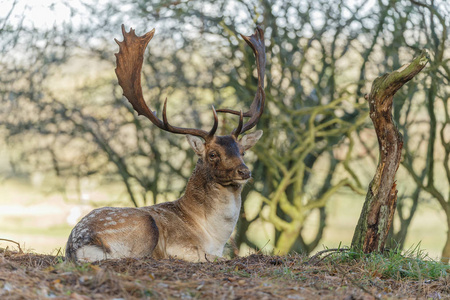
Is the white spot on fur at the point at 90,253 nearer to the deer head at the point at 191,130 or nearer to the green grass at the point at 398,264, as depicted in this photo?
the deer head at the point at 191,130

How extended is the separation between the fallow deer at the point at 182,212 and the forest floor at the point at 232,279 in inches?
23.3

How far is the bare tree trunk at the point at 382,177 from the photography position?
22.1 feet

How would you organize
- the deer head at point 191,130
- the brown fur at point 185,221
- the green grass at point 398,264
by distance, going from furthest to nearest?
the deer head at point 191,130, the brown fur at point 185,221, the green grass at point 398,264

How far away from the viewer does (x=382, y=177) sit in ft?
22.5

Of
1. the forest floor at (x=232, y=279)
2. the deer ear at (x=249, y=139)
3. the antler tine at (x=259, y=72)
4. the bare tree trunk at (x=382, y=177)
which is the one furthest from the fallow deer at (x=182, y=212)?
the bare tree trunk at (x=382, y=177)

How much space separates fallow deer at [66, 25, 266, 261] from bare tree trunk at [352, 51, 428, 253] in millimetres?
1427

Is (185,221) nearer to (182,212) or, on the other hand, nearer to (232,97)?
Result: (182,212)

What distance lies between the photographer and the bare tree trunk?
673 centimetres

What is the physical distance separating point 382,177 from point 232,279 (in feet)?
8.67

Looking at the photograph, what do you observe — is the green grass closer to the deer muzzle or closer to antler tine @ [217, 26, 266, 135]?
the deer muzzle

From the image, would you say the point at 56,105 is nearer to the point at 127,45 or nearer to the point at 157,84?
the point at 157,84

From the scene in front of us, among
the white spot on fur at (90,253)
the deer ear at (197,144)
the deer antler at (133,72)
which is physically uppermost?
the deer antler at (133,72)

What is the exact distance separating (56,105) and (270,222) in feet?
20.0

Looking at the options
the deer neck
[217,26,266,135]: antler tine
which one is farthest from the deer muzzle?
[217,26,266,135]: antler tine
